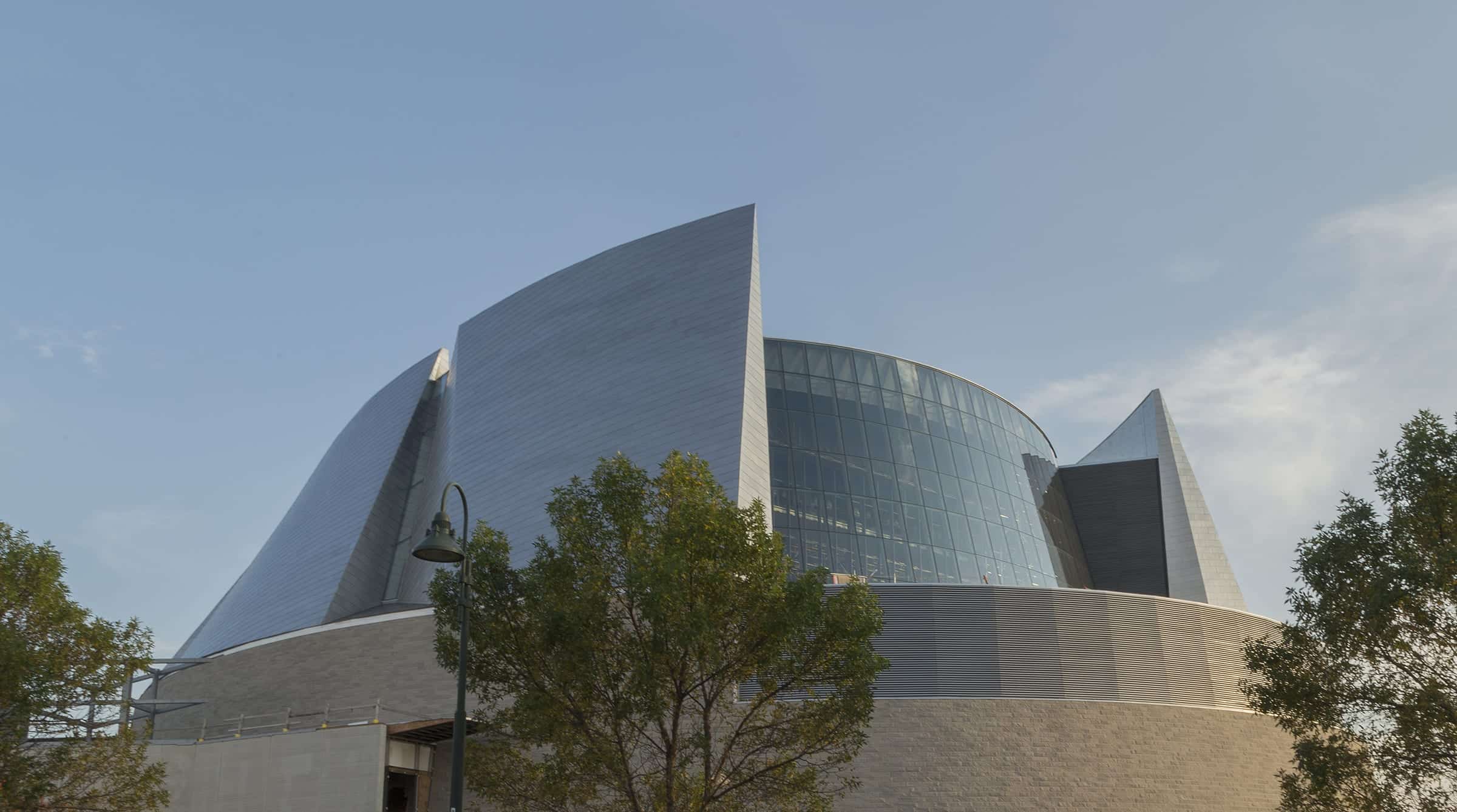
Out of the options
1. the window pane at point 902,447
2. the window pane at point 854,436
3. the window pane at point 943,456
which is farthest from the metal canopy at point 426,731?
the window pane at point 943,456

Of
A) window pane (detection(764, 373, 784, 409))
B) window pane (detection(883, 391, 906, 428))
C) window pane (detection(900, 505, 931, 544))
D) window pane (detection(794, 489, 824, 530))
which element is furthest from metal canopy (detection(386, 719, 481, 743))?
window pane (detection(883, 391, 906, 428))

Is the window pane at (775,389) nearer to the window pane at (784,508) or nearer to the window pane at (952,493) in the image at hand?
the window pane at (784,508)

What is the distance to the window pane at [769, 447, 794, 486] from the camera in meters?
35.3

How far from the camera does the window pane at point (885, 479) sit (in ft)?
120

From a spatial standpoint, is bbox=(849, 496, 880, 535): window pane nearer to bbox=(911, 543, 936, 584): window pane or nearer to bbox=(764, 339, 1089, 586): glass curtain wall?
bbox=(764, 339, 1089, 586): glass curtain wall

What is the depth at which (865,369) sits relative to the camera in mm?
39875

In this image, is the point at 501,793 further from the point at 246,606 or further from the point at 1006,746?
the point at 246,606

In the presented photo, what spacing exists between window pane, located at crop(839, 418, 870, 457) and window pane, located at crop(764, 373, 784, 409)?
2.16m

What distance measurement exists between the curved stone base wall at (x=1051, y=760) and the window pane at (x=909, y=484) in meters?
10.6

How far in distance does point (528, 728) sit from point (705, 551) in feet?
12.2

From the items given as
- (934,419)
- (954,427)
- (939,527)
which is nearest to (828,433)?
(939,527)

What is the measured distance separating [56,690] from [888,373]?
27.6 meters

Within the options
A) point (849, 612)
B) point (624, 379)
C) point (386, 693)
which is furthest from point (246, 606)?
point (849, 612)

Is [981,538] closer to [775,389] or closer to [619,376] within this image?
[775,389]
